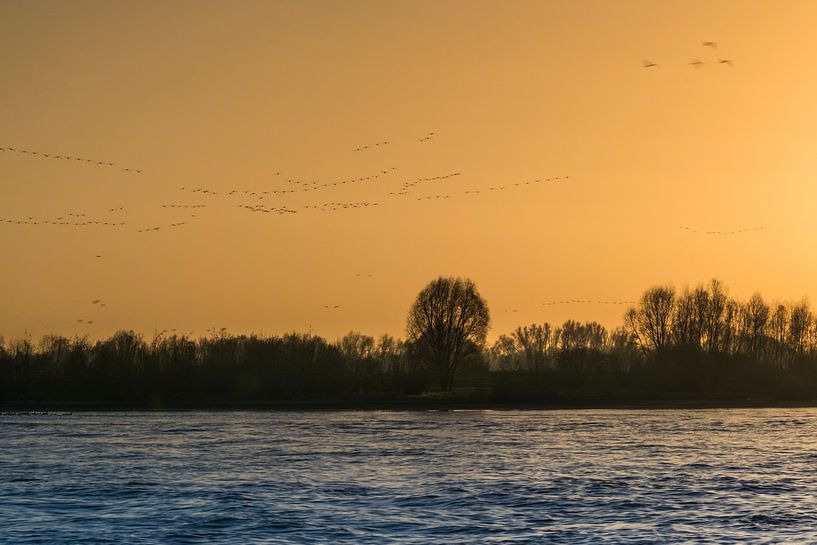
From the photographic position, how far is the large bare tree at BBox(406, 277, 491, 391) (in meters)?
152

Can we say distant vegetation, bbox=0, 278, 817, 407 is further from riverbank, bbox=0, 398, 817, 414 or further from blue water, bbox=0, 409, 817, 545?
blue water, bbox=0, 409, 817, 545

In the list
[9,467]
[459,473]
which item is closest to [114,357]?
[9,467]

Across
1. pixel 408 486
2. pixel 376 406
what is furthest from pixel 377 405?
pixel 408 486

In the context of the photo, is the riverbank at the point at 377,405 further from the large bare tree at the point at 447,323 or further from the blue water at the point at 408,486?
the blue water at the point at 408,486

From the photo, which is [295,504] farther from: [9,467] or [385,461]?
[9,467]

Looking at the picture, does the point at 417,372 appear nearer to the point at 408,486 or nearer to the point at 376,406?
the point at 376,406

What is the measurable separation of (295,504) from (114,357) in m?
120

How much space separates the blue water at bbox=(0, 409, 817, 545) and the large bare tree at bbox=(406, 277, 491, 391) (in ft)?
245

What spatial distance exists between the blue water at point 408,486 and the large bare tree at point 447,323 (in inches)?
2941

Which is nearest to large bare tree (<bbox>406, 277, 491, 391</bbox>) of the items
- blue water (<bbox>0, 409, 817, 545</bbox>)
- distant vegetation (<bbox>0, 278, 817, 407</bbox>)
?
distant vegetation (<bbox>0, 278, 817, 407</bbox>)

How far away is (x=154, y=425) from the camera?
86875mm

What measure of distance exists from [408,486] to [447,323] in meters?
114

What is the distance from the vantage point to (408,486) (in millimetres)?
42000

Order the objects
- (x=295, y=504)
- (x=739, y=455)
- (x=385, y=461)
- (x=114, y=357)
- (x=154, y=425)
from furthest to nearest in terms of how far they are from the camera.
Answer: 1. (x=114, y=357)
2. (x=154, y=425)
3. (x=739, y=455)
4. (x=385, y=461)
5. (x=295, y=504)
